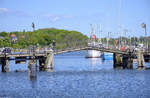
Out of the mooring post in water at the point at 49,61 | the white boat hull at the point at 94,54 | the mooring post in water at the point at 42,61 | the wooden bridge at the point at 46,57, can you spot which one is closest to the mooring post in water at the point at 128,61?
the wooden bridge at the point at 46,57

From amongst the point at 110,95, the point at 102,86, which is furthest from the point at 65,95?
the point at 102,86

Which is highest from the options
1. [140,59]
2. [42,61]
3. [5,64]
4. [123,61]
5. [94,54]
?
[94,54]

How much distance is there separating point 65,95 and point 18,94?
219 inches

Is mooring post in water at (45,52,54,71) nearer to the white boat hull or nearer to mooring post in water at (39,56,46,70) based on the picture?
mooring post in water at (39,56,46,70)

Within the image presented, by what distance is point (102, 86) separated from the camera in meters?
58.6

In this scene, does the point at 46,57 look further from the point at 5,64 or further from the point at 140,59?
the point at 140,59

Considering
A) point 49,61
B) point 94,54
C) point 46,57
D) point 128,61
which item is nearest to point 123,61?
point 128,61

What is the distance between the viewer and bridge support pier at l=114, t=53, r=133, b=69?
96.1m

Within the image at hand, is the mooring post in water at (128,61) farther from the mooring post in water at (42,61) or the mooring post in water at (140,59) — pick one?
the mooring post in water at (42,61)

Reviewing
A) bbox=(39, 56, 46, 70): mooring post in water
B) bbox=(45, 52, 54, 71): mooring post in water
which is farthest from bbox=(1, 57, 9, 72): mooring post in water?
bbox=(39, 56, 46, 70): mooring post in water

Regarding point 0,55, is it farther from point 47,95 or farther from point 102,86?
point 47,95

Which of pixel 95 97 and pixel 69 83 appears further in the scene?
pixel 69 83

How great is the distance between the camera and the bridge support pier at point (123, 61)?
9606 cm

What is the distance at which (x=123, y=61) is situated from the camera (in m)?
99.5
